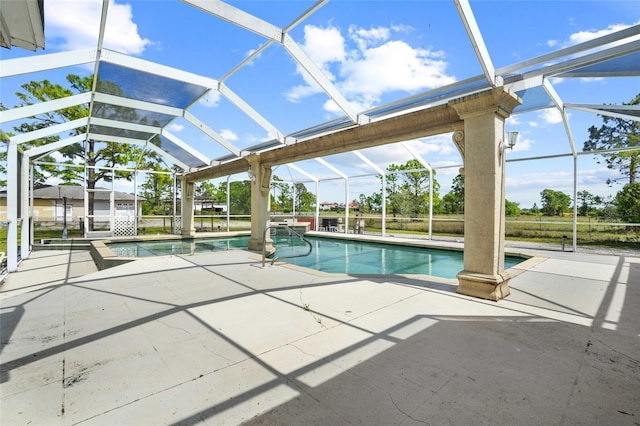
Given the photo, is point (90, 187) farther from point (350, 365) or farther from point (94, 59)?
point (350, 365)

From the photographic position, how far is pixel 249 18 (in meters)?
4.39

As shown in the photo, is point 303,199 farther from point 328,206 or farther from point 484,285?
point 484,285

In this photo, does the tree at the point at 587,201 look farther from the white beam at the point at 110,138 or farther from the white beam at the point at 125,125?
the white beam at the point at 110,138

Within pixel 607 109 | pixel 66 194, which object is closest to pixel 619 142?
pixel 607 109

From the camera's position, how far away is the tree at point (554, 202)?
17.2m

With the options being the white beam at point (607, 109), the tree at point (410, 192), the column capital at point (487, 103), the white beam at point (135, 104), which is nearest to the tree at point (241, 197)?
the tree at point (410, 192)

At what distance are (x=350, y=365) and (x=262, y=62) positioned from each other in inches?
227

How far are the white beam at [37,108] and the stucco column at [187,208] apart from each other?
21.2 feet

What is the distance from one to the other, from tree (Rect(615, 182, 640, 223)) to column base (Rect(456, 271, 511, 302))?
1234 cm

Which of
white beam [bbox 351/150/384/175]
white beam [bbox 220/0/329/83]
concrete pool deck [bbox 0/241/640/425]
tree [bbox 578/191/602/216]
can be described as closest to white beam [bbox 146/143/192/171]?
white beam [bbox 220/0/329/83]

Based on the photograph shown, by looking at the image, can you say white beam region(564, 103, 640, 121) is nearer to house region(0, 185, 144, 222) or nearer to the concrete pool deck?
the concrete pool deck

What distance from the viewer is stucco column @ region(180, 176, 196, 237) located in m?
13.1

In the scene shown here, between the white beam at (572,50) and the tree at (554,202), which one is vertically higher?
the white beam at (572,50)

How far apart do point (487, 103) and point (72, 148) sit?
16.1 m
